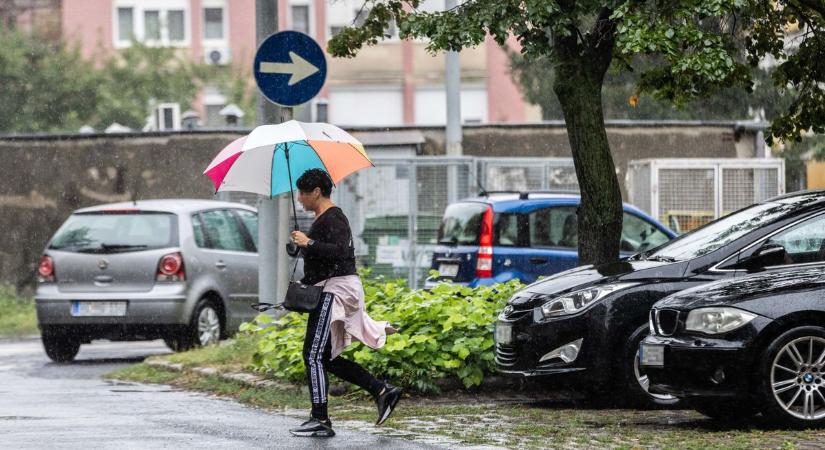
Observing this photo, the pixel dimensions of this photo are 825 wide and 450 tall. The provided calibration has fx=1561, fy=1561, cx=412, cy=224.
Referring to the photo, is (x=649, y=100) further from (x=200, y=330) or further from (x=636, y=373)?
(x=636, y=373)

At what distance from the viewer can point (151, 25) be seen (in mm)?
55812

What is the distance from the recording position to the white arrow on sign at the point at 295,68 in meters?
12.3

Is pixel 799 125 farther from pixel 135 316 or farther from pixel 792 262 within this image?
pixel 135 316

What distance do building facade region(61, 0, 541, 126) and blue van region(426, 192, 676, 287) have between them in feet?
109

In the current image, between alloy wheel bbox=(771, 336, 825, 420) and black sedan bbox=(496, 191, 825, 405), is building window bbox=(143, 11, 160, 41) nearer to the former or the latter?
black sedan bbox=(496, 191, 825, 405)

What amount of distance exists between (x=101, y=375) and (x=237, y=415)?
4.31m

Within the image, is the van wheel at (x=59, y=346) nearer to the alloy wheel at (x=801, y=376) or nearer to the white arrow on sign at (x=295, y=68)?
the white arrow on sign at (x=295, y=68)

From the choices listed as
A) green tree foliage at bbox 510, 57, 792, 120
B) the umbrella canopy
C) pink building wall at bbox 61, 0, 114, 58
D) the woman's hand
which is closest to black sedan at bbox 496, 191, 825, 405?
the umbrella canopy

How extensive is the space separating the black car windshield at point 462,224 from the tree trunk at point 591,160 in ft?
12.8

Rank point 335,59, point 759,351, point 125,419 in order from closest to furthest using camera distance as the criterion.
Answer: point 759,351 < point 125,419 < point 335,59

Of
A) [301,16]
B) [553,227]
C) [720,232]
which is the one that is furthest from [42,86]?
[720,232]

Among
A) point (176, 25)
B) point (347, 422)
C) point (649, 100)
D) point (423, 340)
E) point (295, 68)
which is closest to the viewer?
point (347, 422)

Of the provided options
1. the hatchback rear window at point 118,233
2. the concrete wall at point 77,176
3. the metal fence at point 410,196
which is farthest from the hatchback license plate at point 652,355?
the concrete wall at point 77,176

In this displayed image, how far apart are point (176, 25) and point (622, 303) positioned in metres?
47.6
